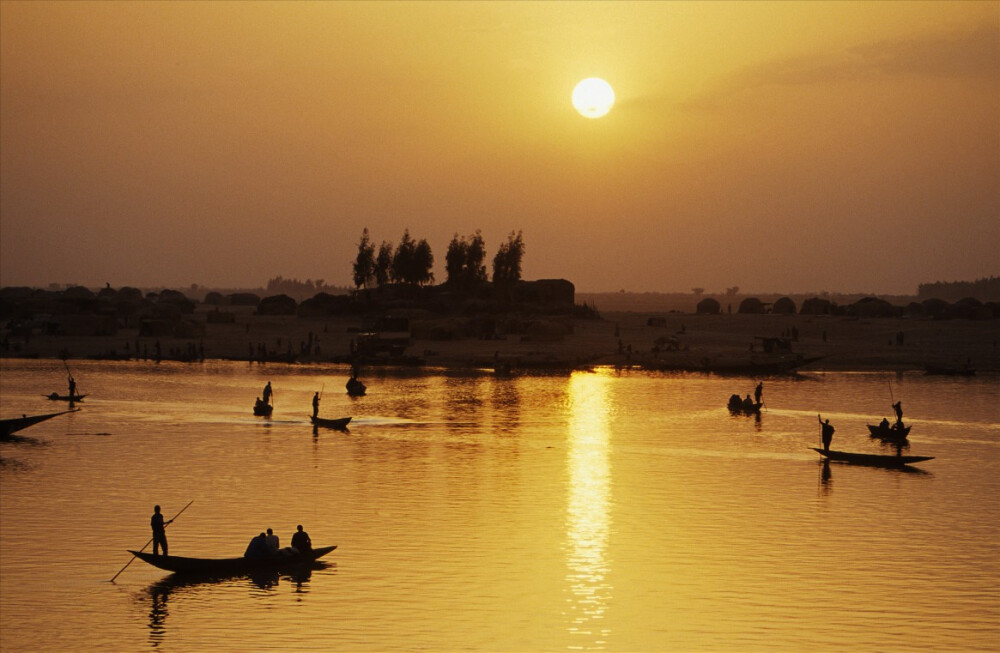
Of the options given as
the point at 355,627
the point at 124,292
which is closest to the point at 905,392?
the point at 355,627

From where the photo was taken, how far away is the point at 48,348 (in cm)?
10044

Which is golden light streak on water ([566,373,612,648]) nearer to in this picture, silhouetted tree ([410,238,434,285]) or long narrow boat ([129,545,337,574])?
long narrow boat ([129,545,337,574])

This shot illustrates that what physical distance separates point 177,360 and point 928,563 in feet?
257

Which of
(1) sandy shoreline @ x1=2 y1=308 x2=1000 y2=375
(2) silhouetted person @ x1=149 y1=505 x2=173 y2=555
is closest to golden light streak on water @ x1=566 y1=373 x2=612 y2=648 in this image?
(2) silhouetted person @ x1=149 y1=505 x2=173 y2=555

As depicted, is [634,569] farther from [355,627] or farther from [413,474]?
[413,474]

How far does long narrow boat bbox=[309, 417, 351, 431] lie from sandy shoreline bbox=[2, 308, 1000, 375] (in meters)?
36.8

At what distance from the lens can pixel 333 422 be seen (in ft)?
178

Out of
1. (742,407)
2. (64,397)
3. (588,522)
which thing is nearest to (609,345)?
(742,407)

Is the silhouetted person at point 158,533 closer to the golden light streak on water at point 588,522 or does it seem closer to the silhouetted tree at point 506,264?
the golden light streak on water at point 588,522

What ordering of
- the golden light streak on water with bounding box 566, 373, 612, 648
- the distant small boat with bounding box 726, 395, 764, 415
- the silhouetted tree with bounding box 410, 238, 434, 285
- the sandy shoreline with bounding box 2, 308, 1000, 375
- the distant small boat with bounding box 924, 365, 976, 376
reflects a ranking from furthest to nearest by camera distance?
1. the silhouetted tree with bounding box 410, 238, 434, 285
2. the sandy shoreline with bounding box 2, 308, 1000, 375
3. the distant small boat with bounding box 924, 365, 976, 376
4. the distant small boat with bounding box 726, 395, 764, 415
5. the golden light streak on water with bounding box 566, 373, 612, 648

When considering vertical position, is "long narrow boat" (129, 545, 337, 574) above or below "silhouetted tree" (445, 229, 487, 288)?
below

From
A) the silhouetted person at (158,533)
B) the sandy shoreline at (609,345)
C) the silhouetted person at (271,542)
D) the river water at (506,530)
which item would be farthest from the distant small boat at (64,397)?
the silhouetted person at (271,542)

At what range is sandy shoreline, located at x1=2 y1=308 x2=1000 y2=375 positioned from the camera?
93.2 metres

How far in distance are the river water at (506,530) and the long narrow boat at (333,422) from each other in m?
0.97
